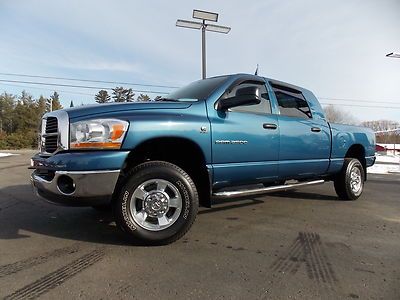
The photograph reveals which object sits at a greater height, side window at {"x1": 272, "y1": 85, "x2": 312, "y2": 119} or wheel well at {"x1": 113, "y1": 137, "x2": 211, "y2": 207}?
side window at {"x1": 272, "y1": 85, "x2": 312, "y2": 119}

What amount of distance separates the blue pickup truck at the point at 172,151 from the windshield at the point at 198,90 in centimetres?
2

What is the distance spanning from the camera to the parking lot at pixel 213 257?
273 cm

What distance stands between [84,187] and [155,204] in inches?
28.7

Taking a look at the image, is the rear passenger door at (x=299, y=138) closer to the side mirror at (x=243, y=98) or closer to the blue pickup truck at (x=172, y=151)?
the blue pickup truck at (x=172, y=151)

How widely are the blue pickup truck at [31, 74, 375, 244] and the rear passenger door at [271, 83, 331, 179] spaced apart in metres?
0.02

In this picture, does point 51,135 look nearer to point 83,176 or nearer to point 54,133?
point 54,133

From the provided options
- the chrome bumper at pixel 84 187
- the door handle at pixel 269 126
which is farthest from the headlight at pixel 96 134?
the door handle at pixel 269 126

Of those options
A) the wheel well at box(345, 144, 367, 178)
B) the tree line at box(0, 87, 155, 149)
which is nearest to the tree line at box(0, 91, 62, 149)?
the tree line at box(0, 87, 155, 149)

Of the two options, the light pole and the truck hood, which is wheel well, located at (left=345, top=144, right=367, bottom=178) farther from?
the light pole

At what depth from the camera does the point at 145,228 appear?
3686 millimetres

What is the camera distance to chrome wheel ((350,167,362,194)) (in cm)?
658

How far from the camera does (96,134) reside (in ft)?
11.5

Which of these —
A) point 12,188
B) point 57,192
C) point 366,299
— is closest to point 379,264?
point 366,299

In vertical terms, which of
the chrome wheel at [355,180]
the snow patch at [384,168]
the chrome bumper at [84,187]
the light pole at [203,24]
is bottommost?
the snow patch at [384,168]
